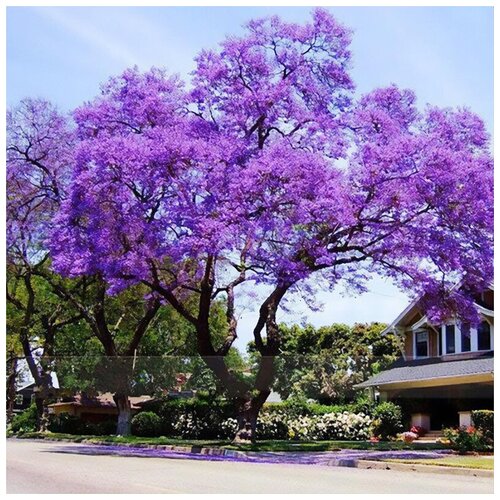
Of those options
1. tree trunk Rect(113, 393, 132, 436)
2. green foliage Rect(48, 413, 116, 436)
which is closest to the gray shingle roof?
tree trunk Rect(113, 393, 132, 436)

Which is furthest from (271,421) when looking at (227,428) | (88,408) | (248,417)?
(88,408)

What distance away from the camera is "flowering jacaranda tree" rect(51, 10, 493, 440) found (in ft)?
66.0

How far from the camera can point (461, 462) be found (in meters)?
16.9

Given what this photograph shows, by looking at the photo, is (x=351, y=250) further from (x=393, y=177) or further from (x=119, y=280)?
(x=119, y=280)

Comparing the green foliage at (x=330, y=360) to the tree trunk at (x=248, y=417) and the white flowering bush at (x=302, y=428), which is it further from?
the tree trunk at (x=248, y=417)

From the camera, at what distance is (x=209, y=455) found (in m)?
21.5

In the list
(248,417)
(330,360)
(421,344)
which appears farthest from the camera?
(330,360)

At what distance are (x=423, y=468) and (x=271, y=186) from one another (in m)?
7.33

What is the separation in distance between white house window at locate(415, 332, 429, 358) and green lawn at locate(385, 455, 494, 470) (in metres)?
13.5

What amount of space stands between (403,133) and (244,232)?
4.95 m

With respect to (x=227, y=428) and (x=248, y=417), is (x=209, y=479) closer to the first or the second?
(x=248, y=417)

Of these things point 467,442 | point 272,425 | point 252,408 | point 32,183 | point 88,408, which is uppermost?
point 32,183

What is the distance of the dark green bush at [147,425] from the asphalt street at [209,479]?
14.6 m

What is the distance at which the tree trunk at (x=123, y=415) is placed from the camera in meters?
31.3
